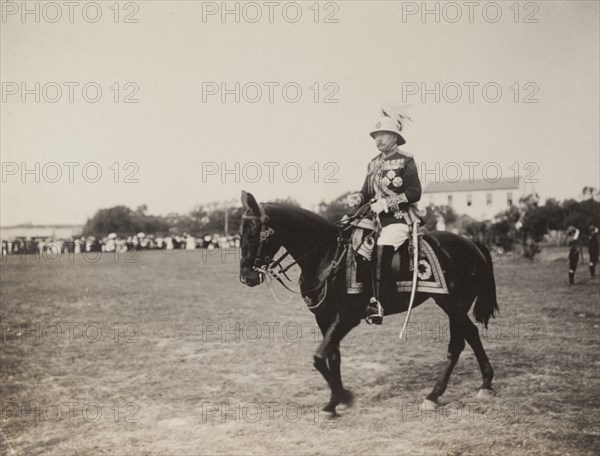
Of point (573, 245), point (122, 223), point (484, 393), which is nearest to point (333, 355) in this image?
point (484, 393)

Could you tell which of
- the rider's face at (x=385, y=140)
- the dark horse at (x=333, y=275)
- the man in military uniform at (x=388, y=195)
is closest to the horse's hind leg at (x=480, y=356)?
the dark horse at (x=333, y=275)

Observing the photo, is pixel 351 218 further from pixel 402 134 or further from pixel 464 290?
pixel 464 290

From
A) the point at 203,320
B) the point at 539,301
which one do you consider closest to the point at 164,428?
the point at 203,320

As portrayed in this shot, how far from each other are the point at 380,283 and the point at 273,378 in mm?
2512

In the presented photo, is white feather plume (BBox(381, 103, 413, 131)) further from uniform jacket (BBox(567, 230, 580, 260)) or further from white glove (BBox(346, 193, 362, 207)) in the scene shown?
uniform jacket (BBox(567, 230, 580, 260))

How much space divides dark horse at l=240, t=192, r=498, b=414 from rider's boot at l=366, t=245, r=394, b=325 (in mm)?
103

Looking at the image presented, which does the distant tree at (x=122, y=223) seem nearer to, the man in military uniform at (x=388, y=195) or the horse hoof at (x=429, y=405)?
the man in military uniform at (x=388, y=195)

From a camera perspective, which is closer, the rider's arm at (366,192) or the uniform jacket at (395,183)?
the uniform jacket at (395,183)

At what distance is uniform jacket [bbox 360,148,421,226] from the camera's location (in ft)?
10.6

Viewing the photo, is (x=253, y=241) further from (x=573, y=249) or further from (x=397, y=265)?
(x=573, y=249)

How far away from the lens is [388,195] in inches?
130

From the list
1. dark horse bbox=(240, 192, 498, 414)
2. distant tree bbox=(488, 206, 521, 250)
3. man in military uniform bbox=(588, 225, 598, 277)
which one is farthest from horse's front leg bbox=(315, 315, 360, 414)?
man in military uniform bbox=(588, 225, 598, 277)

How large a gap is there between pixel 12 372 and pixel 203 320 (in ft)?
9.88

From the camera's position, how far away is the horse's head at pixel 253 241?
3033 mm
